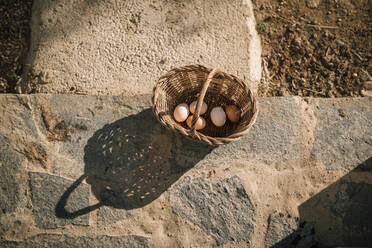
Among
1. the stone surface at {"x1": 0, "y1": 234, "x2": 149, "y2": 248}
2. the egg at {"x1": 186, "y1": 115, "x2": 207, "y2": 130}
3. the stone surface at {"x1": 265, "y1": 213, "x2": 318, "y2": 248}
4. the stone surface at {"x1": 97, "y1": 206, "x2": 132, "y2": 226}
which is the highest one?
the egg at {"x1": 186, "y1": 115, "x2": 207, "y2": 130}

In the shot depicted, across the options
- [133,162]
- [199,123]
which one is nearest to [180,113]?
[199,123]

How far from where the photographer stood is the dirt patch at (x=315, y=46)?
2.19m

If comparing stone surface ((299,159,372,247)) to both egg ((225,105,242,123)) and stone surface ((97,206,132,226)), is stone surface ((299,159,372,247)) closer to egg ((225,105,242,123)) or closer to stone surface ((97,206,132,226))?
egg ((225,105,242,123))

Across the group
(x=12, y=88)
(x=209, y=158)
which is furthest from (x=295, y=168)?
(x=12, y=88)

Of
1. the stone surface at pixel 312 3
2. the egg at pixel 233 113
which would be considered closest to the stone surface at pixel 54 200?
the egg at pixel 233 113

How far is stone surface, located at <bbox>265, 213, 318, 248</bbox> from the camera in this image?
1.70m

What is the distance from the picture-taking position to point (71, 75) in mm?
1972

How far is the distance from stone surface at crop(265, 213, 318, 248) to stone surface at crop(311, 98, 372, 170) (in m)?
0.43

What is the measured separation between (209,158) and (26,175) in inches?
45.2

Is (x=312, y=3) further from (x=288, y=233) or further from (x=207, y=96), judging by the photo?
(x=288, y=233)

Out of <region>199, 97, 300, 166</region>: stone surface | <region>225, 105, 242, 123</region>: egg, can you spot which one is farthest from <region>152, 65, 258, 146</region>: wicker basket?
<region>199, 97, 300, 166</region>: stone surface

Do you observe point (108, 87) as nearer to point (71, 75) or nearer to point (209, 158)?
point (71, 75)

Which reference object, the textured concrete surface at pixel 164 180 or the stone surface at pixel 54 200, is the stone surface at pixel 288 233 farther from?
the stone surface at pixel 54 200

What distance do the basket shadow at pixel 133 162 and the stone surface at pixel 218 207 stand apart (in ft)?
0.40
